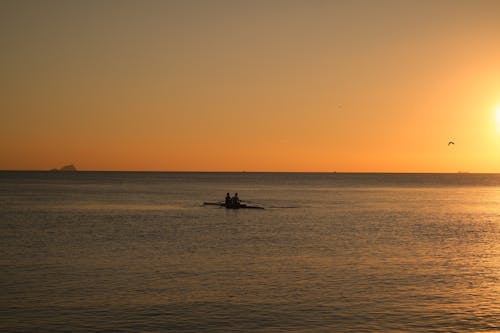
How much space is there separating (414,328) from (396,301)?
3.84m

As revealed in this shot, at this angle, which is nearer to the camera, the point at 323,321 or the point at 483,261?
the point at 323,321

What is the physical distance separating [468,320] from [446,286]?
6.17 m

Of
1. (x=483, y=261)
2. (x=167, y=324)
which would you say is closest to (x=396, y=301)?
(x=167, y=324)

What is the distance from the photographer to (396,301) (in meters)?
25.1

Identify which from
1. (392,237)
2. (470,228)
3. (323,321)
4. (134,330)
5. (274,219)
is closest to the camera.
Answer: (134,330)

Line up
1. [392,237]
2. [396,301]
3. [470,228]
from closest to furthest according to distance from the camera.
A: 1. [396,301]
2. [392,237]
3. [470,228]

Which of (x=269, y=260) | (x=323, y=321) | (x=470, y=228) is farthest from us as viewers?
(x=470, y=228)

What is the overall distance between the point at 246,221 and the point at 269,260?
26704mm

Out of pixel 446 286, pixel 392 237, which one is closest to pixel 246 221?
pixel 392 237

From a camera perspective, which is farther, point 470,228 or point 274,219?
point 274,219

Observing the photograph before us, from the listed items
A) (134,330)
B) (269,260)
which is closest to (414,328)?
(134,330)

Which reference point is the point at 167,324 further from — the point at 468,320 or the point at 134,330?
the point at 468,320

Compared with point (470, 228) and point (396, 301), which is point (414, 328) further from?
point (470, 228)

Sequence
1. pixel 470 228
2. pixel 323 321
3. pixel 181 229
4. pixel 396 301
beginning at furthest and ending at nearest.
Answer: pixel 470 228
pixel 181 229
pixel 396 301
pixel 323 321
